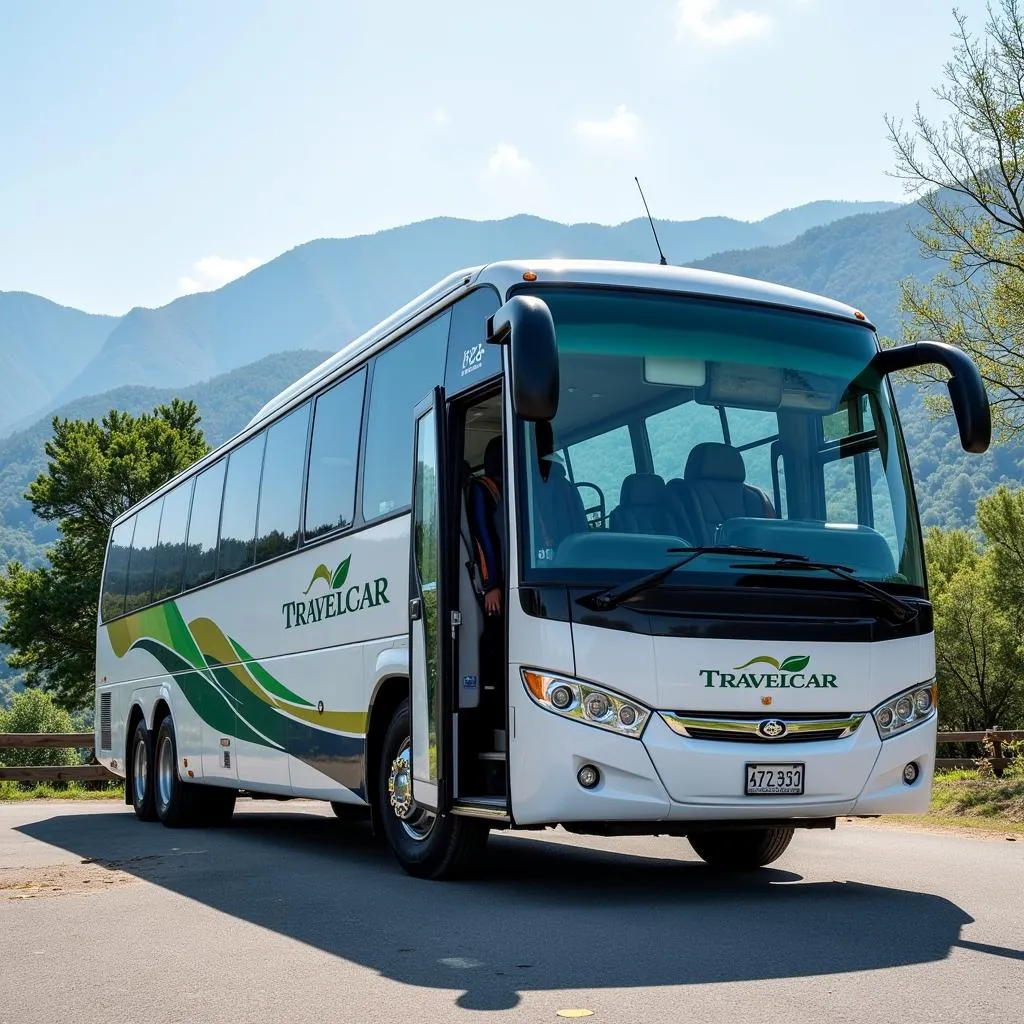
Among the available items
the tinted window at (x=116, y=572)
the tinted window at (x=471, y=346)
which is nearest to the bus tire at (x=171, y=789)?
the tinted window at (x=116, y=572)

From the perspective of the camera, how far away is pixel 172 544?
17203mm

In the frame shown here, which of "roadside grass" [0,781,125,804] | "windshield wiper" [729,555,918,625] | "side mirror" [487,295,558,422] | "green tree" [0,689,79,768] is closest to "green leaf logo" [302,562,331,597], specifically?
"side mirror" [487,295,558,422]

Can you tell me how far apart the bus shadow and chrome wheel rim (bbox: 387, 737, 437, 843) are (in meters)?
0.35

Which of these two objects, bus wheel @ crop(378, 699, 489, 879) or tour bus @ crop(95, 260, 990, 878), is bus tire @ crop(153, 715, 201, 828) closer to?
tour bus @ crop(95, 260, 990, 878)

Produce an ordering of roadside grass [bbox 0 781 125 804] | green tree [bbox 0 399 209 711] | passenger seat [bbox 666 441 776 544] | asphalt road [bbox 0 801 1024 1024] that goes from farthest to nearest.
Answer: green tree [bbox 0 399 209 711] → roadside grass [bbox 0 781 125 804] → passenger seat [bbox 666 441 776 544] → asphalt road [bbox 0 801 1024 1024]

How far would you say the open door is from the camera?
8398 millimetres

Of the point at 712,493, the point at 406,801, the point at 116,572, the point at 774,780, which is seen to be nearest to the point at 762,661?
the point at 774,780

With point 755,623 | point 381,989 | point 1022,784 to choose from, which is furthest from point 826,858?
point 1022,784

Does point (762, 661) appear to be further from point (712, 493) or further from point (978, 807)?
point (978, 807)

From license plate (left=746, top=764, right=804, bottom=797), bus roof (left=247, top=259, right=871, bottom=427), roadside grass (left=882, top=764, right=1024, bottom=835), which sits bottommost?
roadside grass (left=882, top=764, right=1024, bottom=835)

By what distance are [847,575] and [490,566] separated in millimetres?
2089

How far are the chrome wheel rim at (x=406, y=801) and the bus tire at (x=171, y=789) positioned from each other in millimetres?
7102

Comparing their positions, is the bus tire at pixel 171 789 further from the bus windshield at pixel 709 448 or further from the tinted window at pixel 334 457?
the bus windshield at pixel 709 448

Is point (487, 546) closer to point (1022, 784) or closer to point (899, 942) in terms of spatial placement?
point (899, 942)
